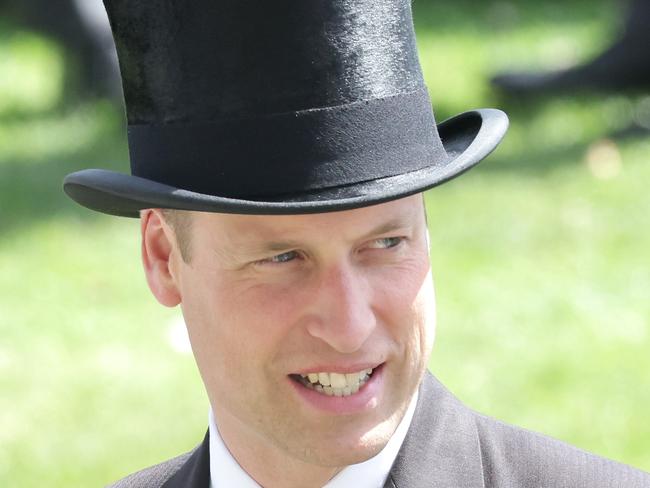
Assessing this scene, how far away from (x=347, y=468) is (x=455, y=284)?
478cm

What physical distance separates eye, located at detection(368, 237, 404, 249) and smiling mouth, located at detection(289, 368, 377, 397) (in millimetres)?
268

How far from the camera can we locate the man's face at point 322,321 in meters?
2.95

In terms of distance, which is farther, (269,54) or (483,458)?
(483,458)

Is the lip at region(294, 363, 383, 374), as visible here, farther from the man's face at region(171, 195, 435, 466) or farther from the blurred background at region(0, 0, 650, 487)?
the blurred background at region(0, 0, 650, 487)

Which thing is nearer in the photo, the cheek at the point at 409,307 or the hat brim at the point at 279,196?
the hat brim at the point at 279,196

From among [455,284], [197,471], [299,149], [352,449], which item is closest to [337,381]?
[352,449]

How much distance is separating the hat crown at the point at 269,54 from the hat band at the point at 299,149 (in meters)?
0.03

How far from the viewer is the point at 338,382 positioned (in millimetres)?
3014

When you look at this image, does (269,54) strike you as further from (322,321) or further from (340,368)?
(340,368)

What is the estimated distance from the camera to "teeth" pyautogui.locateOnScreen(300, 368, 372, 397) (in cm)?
301

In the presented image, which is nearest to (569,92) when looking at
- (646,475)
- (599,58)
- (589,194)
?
(599,58)

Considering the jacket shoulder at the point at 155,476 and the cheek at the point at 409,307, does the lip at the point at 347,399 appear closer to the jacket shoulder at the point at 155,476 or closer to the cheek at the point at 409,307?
the cheek at the point at 409,307

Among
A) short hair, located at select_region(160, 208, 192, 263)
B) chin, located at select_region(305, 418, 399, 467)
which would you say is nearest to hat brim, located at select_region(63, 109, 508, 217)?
short hair, located at select_region(160, 208, 192, 263)

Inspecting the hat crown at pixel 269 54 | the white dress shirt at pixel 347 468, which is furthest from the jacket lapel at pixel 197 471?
the hat crown at pixel 269 54
